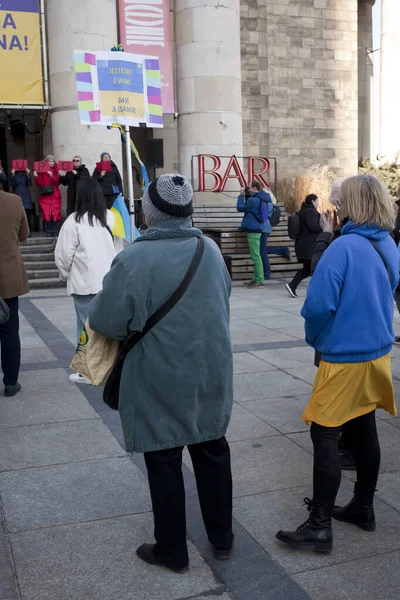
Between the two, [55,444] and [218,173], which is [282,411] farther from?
[218,173]

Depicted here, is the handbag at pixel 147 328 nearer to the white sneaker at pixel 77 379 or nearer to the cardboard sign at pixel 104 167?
the white sneaker at pixel 77 379

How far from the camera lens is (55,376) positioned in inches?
269

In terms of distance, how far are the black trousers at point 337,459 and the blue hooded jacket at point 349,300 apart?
351 mm

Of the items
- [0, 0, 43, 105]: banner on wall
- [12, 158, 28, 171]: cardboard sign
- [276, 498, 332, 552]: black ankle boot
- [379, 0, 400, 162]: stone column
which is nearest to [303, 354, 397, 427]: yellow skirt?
[276, 498, 332, 552]: black ankle boot

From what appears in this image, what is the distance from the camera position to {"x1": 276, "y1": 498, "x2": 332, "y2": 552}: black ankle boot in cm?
333

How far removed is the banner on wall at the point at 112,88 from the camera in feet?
30.5

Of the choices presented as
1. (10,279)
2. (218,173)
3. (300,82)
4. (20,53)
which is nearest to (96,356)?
(10,279)

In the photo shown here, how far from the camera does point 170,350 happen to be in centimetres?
304

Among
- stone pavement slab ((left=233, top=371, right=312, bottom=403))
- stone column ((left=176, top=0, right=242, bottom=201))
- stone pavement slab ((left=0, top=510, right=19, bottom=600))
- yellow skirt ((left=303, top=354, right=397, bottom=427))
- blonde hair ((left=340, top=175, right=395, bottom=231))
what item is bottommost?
stone pavement slab ((left=233, top=371, right=312, bottom=403))

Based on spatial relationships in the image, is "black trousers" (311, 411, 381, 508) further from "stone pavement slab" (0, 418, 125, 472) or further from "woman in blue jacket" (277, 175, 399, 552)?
"stone pavement slab" (0, 418, 125, 472)

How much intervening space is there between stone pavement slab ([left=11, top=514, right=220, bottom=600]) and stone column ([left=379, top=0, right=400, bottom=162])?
84.9ft

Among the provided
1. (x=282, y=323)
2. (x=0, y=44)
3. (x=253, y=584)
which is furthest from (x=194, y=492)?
(x=0, y=44)

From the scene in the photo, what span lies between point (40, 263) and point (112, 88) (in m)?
6.34

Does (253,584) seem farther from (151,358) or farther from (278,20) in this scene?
(278,20)
